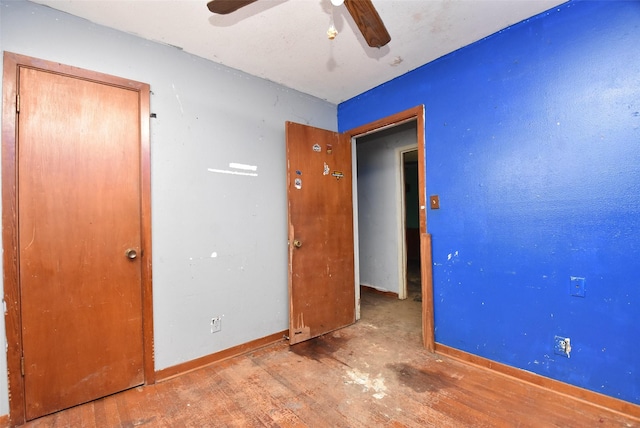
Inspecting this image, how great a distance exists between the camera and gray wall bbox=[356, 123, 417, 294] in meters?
4.00

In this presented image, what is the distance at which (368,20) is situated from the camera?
1292 mm

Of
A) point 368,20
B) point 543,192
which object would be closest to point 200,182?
point 368,20

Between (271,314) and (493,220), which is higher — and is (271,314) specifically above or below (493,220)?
below

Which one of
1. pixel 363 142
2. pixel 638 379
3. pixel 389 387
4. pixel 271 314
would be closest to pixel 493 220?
pixel 638 379

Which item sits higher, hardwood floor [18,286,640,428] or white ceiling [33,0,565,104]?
white ceiling [33,0,565,104]

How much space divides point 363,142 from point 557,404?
3.63 metres

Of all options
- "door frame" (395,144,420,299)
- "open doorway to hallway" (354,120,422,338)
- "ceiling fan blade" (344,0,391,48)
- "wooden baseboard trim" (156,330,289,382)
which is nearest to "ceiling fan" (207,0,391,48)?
"ceiling fan blade" (344,0,391,48)

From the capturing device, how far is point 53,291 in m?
1.68

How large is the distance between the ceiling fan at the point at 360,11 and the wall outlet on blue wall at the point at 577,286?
6.11 ft

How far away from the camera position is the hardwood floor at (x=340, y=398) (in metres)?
1.57

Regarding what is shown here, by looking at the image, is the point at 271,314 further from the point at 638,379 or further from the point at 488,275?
the point at 638,379

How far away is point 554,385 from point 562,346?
0.26 metres

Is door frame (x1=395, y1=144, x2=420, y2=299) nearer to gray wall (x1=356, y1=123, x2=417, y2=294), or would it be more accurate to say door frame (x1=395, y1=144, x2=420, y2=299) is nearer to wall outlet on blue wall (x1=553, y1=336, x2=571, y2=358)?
gray wall (x1=356, y1=123, x2=417, y2=294)

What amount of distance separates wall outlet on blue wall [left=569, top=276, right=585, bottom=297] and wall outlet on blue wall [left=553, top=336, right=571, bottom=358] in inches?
11.8
